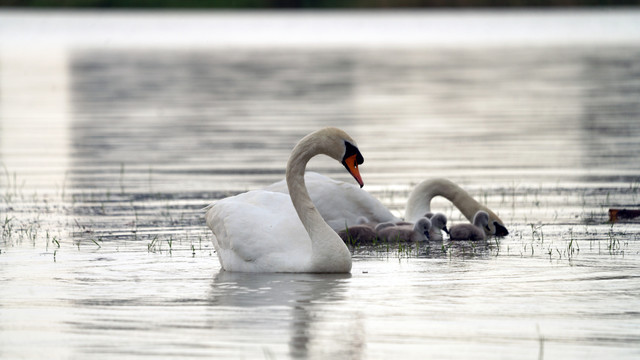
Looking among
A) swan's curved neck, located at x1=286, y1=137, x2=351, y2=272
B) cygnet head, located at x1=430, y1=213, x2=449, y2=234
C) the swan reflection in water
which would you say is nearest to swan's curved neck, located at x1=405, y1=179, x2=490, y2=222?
cygnet head, located at x1=430, y1=213, x2=449, y2=234

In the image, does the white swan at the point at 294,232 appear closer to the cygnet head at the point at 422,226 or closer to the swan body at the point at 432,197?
the cygnet head at the point at 422,226

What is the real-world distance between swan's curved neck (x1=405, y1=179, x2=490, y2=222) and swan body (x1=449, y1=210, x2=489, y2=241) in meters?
0.40

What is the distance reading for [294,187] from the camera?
9789 millimetres

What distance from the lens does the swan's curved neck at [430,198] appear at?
1206 cm

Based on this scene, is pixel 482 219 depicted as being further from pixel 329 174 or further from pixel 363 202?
pixel 329 174

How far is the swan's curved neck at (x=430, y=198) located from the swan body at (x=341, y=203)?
0.23m

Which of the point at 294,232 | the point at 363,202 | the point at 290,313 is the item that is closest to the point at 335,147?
the point at 294,232

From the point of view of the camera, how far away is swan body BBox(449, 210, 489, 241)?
37.6 feet

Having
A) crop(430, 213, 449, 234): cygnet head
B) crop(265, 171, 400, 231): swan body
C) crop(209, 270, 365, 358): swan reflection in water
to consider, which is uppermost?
crop(265, 171, 400, 231): swan body

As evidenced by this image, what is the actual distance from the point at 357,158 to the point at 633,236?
3040 millimetres

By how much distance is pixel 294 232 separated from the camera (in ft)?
32.2

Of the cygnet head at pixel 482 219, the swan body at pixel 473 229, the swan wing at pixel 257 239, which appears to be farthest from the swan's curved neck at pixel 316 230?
the cygnet head at pixel 482 219

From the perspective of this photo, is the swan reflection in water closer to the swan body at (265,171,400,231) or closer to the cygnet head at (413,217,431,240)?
the cygnet head at (413,217,431,240)

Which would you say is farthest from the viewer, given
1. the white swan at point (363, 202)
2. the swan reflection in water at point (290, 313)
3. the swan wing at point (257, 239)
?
the white swan at point (363, 202)
